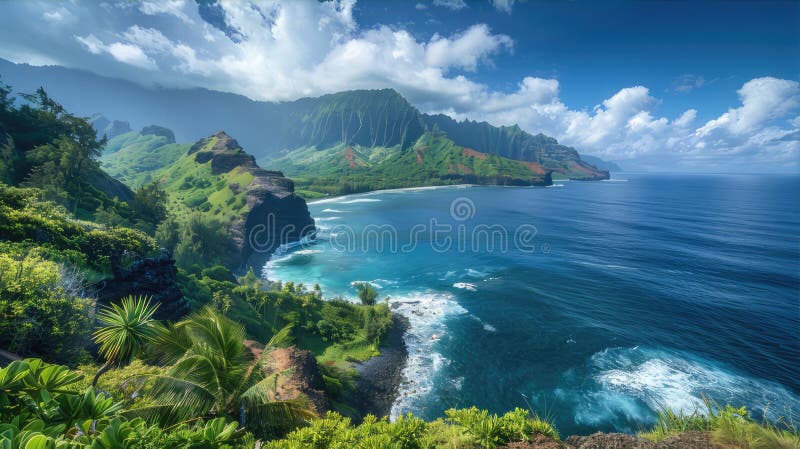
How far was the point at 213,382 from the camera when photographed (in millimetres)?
9656

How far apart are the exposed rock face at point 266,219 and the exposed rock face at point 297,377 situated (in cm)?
5579

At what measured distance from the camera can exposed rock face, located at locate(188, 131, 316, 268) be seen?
76625 millimetres

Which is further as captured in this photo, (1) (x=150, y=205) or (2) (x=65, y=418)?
(1) (x=150, y=205)

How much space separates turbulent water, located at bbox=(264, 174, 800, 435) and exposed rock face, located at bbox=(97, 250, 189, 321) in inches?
891

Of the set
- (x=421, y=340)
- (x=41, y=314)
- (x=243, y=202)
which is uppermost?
(x=243, y=202)

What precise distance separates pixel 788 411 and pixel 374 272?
5642 cm

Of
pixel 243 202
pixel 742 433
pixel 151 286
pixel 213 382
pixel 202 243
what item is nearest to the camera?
pixel 742 433

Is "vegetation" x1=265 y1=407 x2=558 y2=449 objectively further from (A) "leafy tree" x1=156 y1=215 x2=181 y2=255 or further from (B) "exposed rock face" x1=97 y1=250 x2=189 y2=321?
(A) "leafy tree" x1=156 y1=215 x2=181 y2=255

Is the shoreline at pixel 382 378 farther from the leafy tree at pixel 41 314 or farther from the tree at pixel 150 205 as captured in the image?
the tree at pixel 150 205

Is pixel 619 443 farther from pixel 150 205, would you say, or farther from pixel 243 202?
pixel 243 202

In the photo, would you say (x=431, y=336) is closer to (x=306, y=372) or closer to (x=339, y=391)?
(x=339, y=391)

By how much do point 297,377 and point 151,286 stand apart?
1531 cm

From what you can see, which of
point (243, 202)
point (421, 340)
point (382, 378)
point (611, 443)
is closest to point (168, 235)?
point (243, 202)

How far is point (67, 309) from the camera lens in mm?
13531
